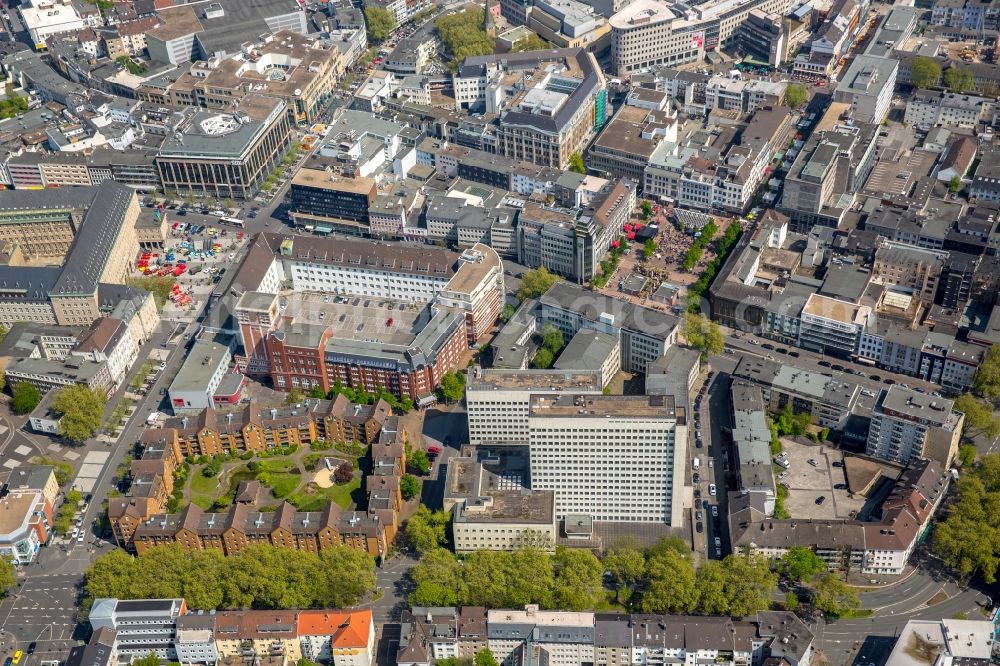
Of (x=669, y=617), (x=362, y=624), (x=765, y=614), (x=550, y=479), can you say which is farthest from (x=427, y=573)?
(x=765, y=614)

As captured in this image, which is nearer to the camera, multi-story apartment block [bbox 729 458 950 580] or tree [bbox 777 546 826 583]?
tree [bbox 777 546 826 583]

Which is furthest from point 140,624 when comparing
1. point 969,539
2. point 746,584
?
point 969,539

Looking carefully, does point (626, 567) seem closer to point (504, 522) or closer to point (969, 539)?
point (504, 522)

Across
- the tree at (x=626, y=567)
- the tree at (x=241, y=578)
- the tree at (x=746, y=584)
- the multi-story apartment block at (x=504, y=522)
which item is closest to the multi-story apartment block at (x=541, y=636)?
the tree at (x=626, y=567)

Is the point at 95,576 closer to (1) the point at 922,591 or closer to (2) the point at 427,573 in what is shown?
(2) the point at 427,573

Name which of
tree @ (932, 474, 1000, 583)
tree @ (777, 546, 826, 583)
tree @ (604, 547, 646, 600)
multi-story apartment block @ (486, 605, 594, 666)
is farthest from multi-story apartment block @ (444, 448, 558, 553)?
tree @ (932, 474, 1000, 583)

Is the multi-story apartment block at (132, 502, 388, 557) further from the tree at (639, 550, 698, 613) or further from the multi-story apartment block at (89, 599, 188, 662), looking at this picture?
the tree at (639, 550, 698, 613)
